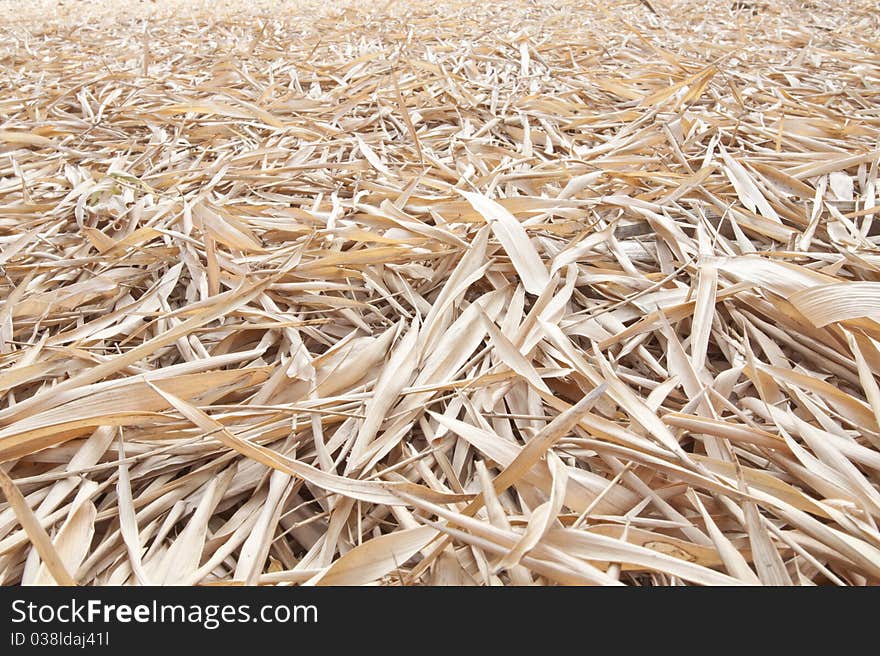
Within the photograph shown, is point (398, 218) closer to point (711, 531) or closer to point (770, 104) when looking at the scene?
point (711, 531)

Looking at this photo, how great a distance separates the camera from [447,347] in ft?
1.67

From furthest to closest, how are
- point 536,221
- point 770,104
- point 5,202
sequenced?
point 770,104 → point 5,202 → point 536,221

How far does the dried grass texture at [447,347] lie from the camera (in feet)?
1.26

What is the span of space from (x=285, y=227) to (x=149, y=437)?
0.98 feet

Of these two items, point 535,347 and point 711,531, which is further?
point 535,347

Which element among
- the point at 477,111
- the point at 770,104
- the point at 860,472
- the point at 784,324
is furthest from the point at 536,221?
the point at 770,104

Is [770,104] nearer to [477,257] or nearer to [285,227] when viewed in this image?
[477,257]

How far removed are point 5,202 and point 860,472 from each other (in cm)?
96

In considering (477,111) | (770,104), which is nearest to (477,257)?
(477,111)

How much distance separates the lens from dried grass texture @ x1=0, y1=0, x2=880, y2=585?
383mm

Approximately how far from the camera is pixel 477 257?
585 millimetres
